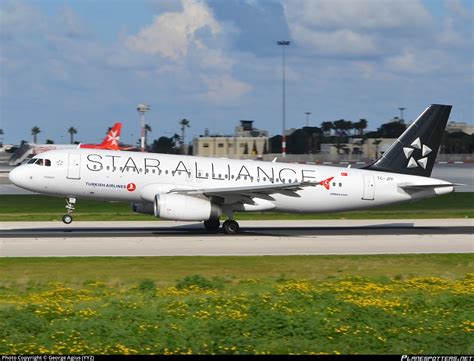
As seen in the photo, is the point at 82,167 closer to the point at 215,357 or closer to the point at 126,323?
the point at 126,323

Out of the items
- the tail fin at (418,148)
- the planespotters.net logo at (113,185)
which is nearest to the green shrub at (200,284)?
the planespotters.net logo at (113,185)

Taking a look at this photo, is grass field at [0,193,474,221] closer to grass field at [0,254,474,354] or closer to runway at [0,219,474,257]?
runway at [0,219,474,257]

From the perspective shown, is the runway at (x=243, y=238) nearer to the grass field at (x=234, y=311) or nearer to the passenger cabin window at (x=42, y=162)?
the passenger cabin window at (x=42, y=162)

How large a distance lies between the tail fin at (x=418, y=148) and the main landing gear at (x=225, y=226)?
7.96 meters

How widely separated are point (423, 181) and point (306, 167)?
5.79 meters

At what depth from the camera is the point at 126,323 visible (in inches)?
648

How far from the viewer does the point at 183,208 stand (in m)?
36.2

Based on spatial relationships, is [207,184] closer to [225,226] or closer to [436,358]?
Answer: [225,226]

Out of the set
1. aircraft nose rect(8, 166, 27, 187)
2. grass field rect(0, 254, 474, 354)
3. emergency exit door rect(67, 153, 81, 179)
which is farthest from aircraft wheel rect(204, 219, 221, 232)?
grass field rect(0, 254, 474, 354)

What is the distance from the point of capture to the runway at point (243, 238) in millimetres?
31672

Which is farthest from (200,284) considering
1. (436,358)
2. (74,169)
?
(74,169)

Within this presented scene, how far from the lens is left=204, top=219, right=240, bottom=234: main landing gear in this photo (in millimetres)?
38375

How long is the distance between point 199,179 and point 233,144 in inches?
4546

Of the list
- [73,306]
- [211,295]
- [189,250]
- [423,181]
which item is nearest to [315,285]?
[211,295]
